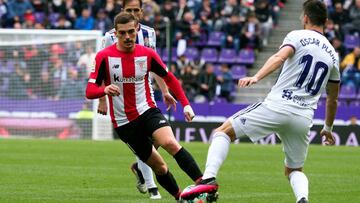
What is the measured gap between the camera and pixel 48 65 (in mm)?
26625

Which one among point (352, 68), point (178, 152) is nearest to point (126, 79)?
point (178, 152)

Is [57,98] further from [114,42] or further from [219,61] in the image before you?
[114,42]

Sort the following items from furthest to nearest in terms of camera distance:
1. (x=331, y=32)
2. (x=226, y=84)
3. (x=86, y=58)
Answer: (x=331, y=32)
(x=226, y=84)
(x=86, y=58)

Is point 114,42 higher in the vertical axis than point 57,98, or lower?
higher

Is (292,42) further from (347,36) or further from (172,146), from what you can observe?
(347,36)

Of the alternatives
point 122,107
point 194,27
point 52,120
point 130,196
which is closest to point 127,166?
point 130,196

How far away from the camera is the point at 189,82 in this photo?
28750 millimetres

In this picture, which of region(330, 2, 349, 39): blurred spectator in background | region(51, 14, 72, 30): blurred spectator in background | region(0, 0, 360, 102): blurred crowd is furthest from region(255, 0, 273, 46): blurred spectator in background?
region(51, 14, 72, 30): blurred spectator in background

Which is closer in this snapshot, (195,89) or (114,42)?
(114,42)

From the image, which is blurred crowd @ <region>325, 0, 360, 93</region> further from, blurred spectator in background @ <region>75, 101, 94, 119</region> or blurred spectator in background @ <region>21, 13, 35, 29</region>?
blurred spectator in background @ <region>21, 13, 35, 29</region>

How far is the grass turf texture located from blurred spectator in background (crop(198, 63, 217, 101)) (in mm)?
6088

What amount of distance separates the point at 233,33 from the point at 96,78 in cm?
2128

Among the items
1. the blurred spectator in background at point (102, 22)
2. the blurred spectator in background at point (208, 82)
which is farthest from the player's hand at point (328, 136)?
the blurred spectator in background at point (102, 22)

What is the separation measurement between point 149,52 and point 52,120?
54.1 feet
